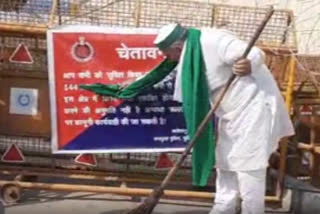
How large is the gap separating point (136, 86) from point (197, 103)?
633mm

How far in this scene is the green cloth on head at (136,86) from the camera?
5.42 m

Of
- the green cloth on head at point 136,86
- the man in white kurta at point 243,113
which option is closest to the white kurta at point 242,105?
the man in white kurta at point 243,113

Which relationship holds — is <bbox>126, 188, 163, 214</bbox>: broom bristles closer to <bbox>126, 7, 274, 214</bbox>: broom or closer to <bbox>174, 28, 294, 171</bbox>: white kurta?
<bbox>126, 7, 274, 214</bbox>: broom

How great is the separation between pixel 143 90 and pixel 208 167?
85cm

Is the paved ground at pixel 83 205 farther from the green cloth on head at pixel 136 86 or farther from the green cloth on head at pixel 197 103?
the green cloth on head at pixel 136 86

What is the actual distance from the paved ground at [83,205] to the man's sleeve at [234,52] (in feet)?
5.16

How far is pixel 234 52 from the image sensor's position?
4.85 meters

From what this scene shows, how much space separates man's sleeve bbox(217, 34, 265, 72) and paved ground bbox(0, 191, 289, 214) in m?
1.57

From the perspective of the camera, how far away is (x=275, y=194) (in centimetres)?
594

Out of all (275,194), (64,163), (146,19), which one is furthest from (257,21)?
(64,163)

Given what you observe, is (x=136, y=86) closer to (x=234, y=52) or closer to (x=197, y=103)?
(x=197, y=103)

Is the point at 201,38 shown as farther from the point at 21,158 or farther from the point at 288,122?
the point at 21,158

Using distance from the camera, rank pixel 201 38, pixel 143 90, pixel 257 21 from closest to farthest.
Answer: pixel 201 38 < pixel 143 90 < pixel 257 21

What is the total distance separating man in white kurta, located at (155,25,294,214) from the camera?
4918mm
